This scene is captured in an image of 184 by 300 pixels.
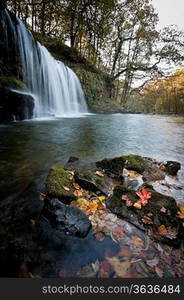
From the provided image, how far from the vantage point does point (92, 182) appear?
190cm

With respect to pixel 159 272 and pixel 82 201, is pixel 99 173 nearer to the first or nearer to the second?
pixel 82 201

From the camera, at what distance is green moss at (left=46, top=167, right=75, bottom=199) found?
164 cm

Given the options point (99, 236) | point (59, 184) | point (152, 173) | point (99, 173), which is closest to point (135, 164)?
point (152, 173)

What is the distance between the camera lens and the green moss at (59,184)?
5.38ft

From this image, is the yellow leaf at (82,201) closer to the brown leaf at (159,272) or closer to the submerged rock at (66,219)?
the submerged rock at (66,219)

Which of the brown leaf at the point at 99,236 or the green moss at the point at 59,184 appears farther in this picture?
A: the green moss at the point at 59,184

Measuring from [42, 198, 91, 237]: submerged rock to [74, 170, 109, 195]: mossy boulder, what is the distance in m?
0.45

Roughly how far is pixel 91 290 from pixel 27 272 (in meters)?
0.41

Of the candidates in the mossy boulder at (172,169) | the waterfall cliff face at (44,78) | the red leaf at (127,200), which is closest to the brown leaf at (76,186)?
the red leaf at (127,200)

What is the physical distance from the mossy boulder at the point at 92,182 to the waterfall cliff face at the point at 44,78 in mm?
8051

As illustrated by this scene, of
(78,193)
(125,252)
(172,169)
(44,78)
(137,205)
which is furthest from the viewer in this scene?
(44,78)

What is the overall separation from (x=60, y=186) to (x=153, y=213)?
0.92 meters

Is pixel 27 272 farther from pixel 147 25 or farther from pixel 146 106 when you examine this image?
pixel 146 106

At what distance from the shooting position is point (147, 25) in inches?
873
